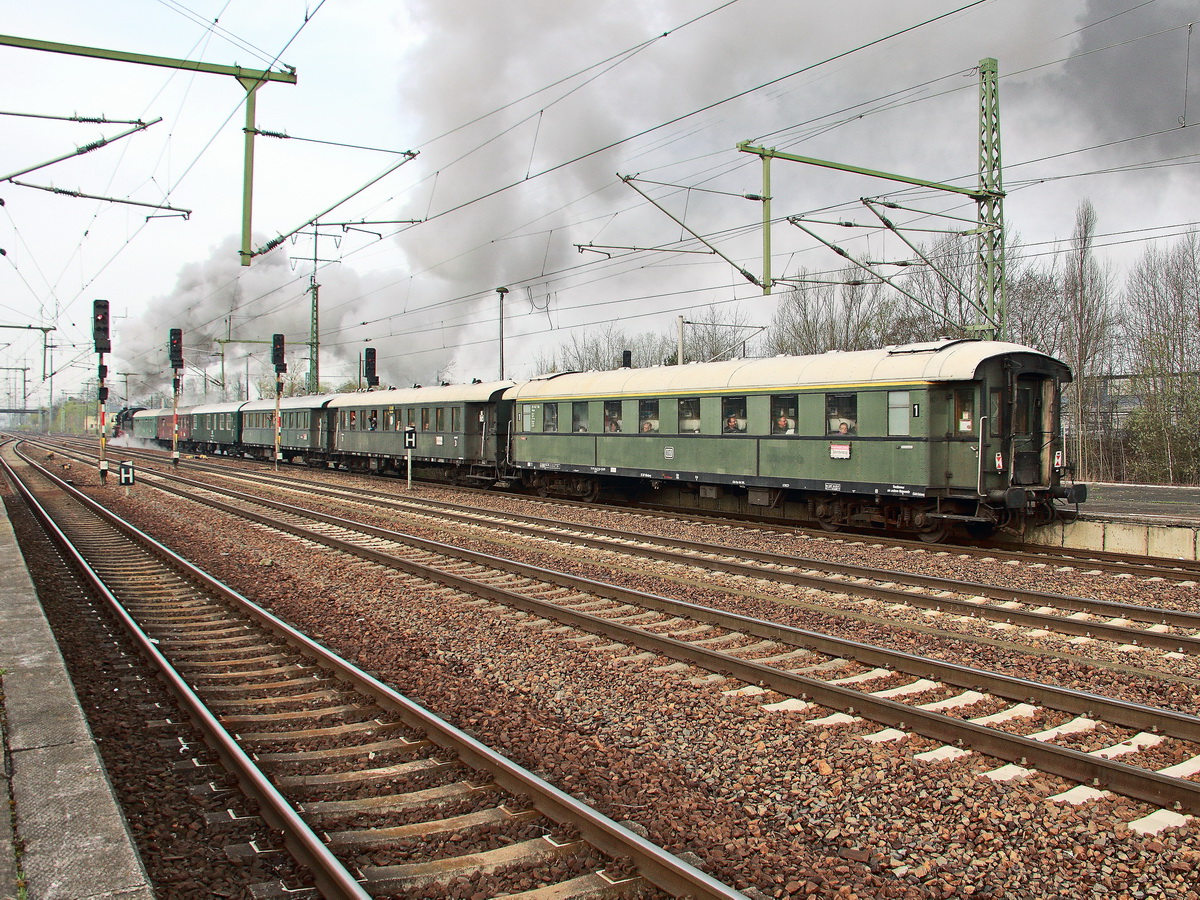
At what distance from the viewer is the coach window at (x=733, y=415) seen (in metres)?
17.1

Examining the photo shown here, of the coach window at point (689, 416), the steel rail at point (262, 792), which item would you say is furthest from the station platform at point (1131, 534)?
the steel rail at point (262, 792)

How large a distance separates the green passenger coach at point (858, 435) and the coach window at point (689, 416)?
3 centimetres

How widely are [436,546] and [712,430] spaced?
6805mm

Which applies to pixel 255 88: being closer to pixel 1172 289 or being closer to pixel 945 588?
pixel 945 588

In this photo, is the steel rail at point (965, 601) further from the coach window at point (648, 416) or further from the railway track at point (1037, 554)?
the coach window at point (648, 416)

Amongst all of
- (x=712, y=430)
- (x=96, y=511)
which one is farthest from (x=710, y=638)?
(x=96, y=511)

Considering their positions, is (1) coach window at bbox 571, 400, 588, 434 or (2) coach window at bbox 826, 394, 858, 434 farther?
(1) coach window at bbox 571, 400, 588, 434

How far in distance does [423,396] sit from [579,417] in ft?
31.6

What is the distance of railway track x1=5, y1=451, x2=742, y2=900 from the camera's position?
3848mm

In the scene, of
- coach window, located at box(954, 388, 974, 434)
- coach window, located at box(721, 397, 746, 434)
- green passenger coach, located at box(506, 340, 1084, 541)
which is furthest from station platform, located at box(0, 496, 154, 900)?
coach window, located at box(721, 397, 746, 434)

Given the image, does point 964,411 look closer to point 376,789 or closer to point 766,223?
point 766,223

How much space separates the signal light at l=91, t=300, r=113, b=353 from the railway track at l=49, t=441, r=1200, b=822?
18.9 meters

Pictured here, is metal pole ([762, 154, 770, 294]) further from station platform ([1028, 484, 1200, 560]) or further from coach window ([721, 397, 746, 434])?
station platform ([1028, 484, 1200, 560])

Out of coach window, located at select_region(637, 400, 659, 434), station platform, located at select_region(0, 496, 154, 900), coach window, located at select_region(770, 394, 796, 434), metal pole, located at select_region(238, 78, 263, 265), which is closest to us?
station platform, located at select_region(0, 496, 154, 900)
